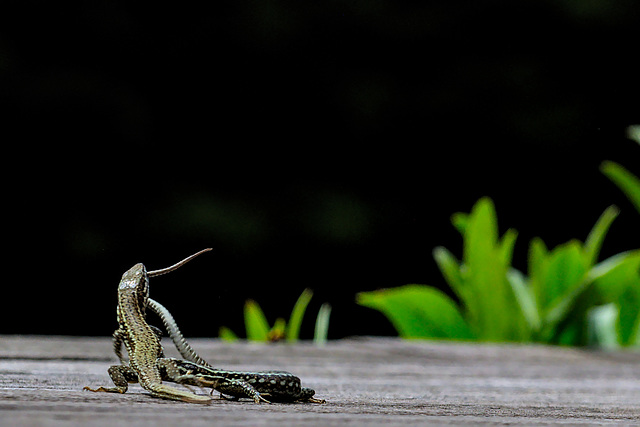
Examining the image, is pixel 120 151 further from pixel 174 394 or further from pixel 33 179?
pixel 174 394

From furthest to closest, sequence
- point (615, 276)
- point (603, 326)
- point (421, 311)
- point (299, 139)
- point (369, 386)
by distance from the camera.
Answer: point (299, 139), point (421, 311), point (603, 326), point (615, 276), point (369, 386)

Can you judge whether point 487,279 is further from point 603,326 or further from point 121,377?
point 121,377

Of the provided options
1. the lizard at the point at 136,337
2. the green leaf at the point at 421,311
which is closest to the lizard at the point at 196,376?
the lizard at the point at 136,337

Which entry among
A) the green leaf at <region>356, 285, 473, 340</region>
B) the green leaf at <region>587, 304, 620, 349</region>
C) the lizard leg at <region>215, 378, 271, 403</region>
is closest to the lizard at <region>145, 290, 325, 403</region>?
the lizard leg at <region>215, 378, 271, 403</region>

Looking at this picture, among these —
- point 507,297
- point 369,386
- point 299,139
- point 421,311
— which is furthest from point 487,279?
point 299,139

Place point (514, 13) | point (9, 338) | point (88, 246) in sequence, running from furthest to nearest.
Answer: point (514, 13) → point (88, 246) → point (9, 338)

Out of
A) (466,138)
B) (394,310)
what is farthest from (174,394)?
(466,138)
